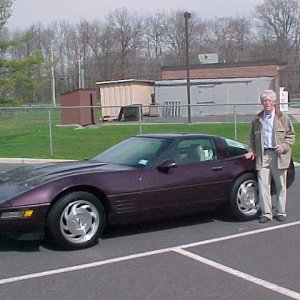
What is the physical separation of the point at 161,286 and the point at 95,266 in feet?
2.92

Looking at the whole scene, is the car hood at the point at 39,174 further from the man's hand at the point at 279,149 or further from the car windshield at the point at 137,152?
the man's hand at the point at 279,149

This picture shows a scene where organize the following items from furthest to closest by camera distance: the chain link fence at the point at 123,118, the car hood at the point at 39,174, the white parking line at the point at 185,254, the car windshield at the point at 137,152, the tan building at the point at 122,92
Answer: the tan building at the point at 122,92 < the chain link fence at the point at 123,118 < the car windshield at the point at 137,152 < the car hood at the point at 39,174 < the white parking line at the point at 185,254

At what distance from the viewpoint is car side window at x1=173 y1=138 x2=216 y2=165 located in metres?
6.41

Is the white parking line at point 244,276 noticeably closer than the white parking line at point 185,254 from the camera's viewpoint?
Yes

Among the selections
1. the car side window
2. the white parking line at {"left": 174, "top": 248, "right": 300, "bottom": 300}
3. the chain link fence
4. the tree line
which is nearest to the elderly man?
the car side window

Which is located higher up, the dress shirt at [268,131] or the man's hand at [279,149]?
the dress shirt at [268,131]

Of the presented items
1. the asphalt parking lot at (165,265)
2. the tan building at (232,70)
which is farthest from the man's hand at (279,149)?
the tan building at (232,70)

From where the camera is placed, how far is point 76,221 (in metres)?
5.49

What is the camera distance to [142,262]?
196 inches

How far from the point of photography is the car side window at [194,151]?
641 centimetres

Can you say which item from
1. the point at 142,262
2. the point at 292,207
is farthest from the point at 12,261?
the point at 292,207

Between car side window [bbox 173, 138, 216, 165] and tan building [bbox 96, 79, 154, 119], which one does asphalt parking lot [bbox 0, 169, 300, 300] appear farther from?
tan building [bbox 96, 79, 154, 119]

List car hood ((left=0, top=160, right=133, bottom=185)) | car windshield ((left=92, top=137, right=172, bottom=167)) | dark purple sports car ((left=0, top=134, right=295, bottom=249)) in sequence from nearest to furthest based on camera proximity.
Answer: dark purple sports car ((left=0, top=134, right=295, bottom=249))
car hood ((left=0, top=160, right=133, bottom=185))
car windshield ((left=92, top=137, right=172, bottom=167))

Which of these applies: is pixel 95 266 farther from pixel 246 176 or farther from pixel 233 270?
pixel 246 176
